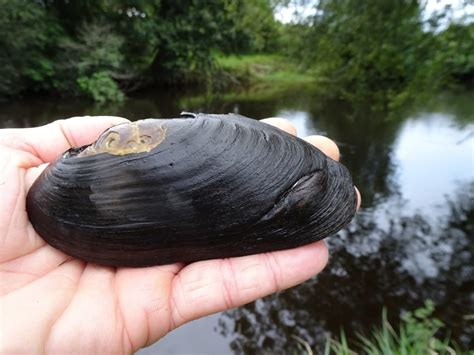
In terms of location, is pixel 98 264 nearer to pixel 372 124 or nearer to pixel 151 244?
pixel 151 244

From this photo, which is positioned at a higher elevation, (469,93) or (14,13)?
(14,13)

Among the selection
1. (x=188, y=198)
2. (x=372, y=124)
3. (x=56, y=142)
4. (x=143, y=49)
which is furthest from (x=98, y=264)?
(x=143, y=49)

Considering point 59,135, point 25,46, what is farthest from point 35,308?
point 25,46

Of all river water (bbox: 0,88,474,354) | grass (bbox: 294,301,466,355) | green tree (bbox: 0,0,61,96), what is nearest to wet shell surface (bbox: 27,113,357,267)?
grass (bbox: 294,301,466,355)

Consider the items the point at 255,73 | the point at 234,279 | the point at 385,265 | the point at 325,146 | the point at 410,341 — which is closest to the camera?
the point at 234,279

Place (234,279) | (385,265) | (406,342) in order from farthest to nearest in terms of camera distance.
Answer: (385,265), (406,342), (234,279)

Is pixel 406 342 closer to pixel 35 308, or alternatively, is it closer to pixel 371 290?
pixel 371 290
